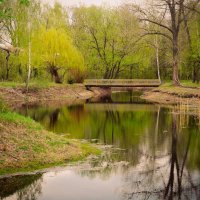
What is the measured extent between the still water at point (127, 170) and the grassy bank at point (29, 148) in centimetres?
77

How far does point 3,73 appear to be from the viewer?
5688 centimetres

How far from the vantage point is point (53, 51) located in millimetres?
54188

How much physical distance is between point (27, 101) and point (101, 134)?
24908 mm

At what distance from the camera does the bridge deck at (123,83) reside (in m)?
58.2

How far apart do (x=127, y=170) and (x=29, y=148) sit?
4.15 meters

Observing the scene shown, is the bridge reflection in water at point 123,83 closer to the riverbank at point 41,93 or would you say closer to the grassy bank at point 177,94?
the riverbank at point 41,93

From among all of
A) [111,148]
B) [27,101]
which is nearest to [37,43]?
[27,101]

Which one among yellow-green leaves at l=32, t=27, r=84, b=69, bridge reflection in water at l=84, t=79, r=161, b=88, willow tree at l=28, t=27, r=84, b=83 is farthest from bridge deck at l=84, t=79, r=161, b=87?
yellow-green leaves at l=32, t=27, r=84, b=69

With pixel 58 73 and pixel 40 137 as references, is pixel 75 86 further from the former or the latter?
pixel 40 137

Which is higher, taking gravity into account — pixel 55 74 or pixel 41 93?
pixel 55 74

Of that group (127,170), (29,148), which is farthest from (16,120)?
(127,170)

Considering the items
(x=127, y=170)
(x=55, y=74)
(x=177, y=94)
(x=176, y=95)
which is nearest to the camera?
(x=127, y=170)

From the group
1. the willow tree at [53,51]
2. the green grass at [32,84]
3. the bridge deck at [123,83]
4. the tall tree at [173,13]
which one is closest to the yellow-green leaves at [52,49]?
the willow tree at [53,51]

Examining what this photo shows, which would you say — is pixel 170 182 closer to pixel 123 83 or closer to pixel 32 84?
pixel 32 84
